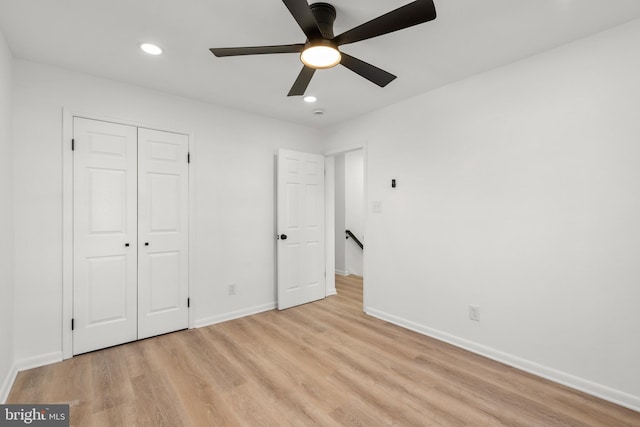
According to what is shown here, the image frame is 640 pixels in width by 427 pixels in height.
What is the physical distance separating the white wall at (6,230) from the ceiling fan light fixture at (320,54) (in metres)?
2.15

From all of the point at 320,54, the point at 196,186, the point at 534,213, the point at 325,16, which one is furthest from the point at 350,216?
the point at 325,16

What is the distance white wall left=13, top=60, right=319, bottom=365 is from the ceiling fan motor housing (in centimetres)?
206

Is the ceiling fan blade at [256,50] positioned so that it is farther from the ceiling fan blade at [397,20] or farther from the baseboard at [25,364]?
the baseboard at [25,364]

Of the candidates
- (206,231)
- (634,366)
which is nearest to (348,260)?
(206,231)

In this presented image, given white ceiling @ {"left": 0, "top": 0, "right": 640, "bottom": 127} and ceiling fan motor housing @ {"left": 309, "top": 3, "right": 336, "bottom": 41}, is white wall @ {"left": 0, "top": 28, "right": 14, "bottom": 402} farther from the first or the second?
ceiling fan motor housing @ {"left": 309, "top": 3, "right": 336, "bottom": 41}

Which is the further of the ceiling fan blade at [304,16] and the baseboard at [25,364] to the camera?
the baseboard at [25,364]

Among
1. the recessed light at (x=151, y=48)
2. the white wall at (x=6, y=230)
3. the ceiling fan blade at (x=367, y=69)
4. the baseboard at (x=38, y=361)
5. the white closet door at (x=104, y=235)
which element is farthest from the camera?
the white closet door at (x=104, y=235)

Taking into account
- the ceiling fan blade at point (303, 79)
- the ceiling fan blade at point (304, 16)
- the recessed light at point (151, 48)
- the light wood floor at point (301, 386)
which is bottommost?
the light wood floor at point (301, 386)

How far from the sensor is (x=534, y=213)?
7.86 ft

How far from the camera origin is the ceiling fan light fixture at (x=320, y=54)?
1.78 m

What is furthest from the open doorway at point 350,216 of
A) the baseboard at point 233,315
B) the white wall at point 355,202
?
the baseboard at point 233,315

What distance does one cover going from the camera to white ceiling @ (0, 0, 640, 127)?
1.84m

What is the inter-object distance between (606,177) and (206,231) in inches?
Result: 142

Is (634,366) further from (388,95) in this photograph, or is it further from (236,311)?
(236,311)
